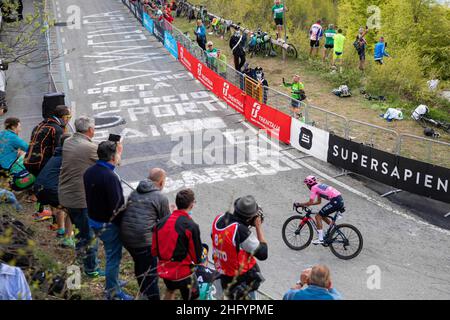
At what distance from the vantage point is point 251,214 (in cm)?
602

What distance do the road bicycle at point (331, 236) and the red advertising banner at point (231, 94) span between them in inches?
→ 339

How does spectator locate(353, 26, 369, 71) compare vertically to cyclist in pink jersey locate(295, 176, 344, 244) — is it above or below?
above

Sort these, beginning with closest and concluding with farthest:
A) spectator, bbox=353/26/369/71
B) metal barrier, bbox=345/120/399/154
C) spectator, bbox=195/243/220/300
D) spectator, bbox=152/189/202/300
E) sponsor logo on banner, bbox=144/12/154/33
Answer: spectator, bbox=152/189/202/300
spectator, bbox=195/243/220/300
metal barrier, bbox=345/120/399/154
spectator, bbox=353/26/369/71
sponsor logo on banner, bbox=144/12/154/33

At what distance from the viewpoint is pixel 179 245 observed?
5.75m

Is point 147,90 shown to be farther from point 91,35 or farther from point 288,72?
point 91,35

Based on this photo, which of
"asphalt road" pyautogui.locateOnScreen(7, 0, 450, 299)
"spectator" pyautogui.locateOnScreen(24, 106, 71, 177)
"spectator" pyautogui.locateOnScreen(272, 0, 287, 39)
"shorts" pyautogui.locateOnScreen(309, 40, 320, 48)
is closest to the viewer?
"spectator" pyautogui.locateOnScreen(24, 106, 71, 177)

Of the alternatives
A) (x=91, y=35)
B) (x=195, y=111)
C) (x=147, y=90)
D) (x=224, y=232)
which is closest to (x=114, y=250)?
(x=224, y=232)

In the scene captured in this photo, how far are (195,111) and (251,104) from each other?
8.20 feet

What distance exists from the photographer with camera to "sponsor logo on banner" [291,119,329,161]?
8.87 meters

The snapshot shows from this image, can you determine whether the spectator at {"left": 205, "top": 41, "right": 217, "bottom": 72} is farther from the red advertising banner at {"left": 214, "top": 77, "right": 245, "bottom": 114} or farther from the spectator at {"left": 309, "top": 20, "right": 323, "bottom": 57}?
the spectator at {"left": 309, "top": 20, "right": 323, "bottom": 57}

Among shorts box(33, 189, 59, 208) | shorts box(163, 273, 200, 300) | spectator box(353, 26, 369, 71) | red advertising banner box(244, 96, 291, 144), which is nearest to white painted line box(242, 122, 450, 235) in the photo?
red advertising banner box(244, 96, 291, 144)

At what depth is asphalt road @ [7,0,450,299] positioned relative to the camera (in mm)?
9781

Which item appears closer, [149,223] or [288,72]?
[149,223]

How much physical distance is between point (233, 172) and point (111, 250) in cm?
819
